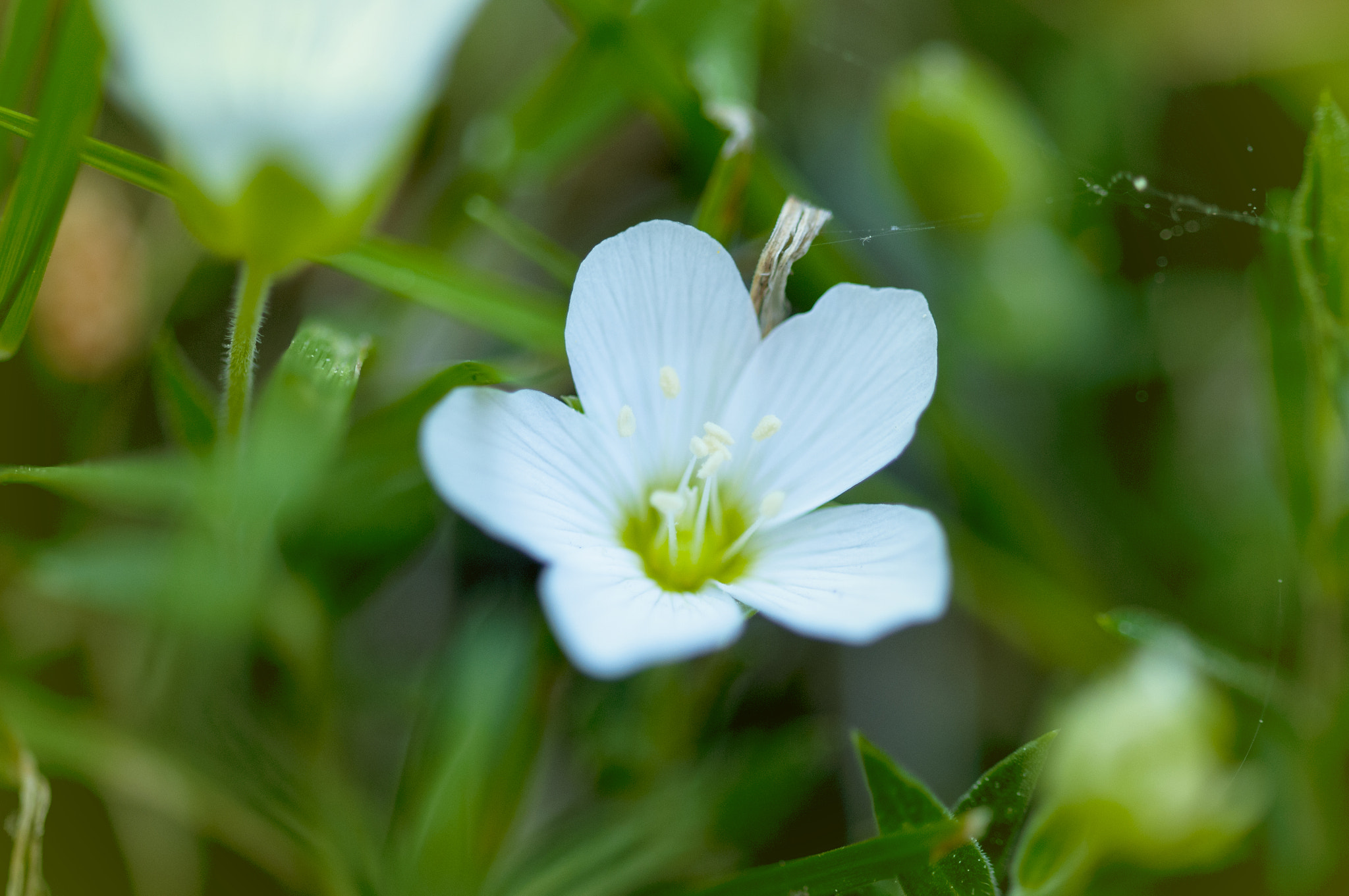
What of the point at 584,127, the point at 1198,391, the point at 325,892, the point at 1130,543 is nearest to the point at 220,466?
the point at 325,892

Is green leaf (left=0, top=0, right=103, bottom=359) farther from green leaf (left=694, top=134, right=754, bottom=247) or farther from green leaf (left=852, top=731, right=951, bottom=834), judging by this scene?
green leaf (left=852, top=731, right=951, bottom=834)

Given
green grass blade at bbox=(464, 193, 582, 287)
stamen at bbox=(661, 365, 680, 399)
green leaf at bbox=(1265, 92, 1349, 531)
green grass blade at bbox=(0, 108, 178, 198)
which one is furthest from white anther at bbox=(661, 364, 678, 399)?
green leaf at bbox=(1265, 92, 1349, 531)

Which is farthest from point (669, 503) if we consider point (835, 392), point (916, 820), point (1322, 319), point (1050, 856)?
point (1322, 319)

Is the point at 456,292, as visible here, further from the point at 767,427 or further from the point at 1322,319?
the point at 1322,319

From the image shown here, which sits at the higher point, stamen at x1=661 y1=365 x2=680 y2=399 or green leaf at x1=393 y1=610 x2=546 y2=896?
stamen at x1=661 y1=365 x2=680 y2=399

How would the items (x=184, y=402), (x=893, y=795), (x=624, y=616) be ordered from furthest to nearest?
(x=184, y=402)
(x=893, y=795)
(x=624, y=616)

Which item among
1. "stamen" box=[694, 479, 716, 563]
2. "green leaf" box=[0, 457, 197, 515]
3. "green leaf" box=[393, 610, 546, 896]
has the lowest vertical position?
"green leaf" box=[393, 610, 546, 896]

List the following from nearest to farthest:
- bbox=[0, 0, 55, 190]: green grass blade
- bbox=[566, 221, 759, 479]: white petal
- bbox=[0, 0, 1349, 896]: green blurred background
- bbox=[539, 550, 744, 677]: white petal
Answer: bbox=[539, 550, 744, 677]: white petal → bbox=[566, 221, 759, 479]: white petal → bbox=[0, 0, 55, 190]: green grass blade → bbox=[0, 0, 1349, 896]: green blurred background

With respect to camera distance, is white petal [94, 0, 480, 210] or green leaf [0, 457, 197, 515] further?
green leaf [0, 457, 197, 515]
